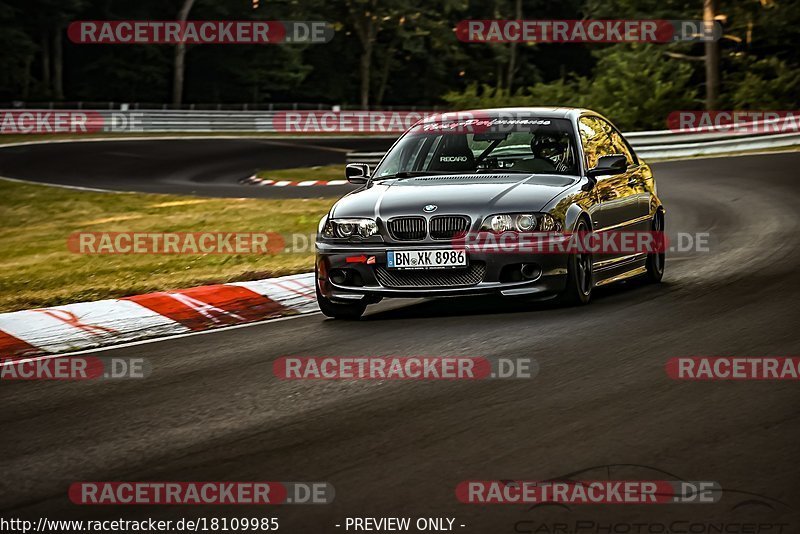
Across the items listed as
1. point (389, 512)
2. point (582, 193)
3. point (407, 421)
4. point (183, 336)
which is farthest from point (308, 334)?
point (389, 512)

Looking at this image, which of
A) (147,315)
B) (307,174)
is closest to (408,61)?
(307,174)

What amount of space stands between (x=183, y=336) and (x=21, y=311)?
1539mm

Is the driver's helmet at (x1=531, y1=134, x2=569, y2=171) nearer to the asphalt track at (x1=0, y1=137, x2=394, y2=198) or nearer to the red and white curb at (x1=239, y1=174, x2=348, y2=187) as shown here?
the asphalt track at (x1=0, y1=137, x2=394, y2=198)

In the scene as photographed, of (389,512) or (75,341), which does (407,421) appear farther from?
(75,341)

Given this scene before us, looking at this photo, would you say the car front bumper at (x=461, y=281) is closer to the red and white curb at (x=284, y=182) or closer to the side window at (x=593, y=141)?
the side window at (x=593, y=141)

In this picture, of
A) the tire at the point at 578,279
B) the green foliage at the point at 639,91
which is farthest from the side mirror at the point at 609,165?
the green foliage at the point at 639,91

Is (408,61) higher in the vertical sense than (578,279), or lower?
higher

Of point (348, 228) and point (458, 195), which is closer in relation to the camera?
point (458, 195)

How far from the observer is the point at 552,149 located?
A: 11.1 meters

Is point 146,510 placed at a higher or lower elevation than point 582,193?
lower

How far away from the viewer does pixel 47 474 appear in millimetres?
5934

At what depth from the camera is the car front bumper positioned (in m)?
9.88

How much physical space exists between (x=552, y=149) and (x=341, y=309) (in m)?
2.21

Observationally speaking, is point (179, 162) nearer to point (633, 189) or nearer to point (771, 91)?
point (771, 91)
